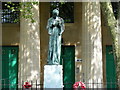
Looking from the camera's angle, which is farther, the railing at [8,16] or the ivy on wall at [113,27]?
the railing at [8,16]

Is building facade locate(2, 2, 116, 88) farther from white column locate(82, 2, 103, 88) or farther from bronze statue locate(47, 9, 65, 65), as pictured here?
bronze statue locate(47, 9, 65, 65)

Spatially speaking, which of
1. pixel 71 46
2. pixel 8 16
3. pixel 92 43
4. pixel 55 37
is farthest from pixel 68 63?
pixel 55 37

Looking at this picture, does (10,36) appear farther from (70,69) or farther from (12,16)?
(70,69)

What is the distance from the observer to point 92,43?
1354cm

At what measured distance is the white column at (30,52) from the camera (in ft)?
42.9

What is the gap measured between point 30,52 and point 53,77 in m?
4.30

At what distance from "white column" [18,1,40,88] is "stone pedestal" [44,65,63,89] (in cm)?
397

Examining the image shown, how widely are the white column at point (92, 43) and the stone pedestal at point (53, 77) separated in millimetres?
4542

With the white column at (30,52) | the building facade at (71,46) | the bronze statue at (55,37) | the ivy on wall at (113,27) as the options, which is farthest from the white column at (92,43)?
the bronze statue at (55,37)

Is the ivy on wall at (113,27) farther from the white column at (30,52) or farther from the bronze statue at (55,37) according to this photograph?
the white column at (30,52)

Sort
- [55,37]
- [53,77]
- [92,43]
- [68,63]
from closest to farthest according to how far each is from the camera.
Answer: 1. [53,77]
2. [55,37]
3. [92,43]
4. [68,63]

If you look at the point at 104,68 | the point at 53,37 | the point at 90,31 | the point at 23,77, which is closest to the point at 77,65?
the point at 104,68

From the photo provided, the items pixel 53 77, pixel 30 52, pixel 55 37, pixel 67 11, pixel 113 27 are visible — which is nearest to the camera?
pixel 53 77

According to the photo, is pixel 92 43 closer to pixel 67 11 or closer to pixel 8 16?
pixel 67 11
